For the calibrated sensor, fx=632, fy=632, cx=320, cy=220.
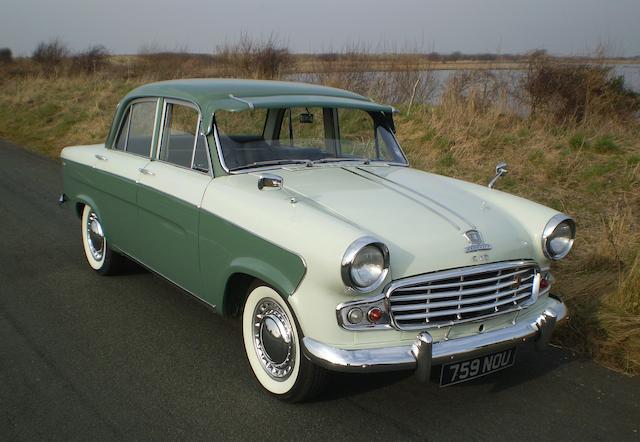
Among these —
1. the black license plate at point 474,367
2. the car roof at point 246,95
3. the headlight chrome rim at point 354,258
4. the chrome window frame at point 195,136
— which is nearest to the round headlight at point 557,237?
the black license plate at point 474,367

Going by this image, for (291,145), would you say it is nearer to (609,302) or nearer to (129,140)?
(129,140)

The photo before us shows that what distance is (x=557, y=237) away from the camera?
11.8ft

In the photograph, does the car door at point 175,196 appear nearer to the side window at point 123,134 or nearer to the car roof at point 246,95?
the car roof at point 246,95

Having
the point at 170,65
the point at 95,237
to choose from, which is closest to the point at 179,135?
the point at 95,237

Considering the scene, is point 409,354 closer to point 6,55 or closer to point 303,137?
point 303,137

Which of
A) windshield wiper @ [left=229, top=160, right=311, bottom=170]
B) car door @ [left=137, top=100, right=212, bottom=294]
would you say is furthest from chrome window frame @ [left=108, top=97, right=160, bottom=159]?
windshield wiper @ [left=229, top=160, right=311, bottom=170]

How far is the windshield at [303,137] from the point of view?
4074mm

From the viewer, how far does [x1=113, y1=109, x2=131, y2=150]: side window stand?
16.7 ft

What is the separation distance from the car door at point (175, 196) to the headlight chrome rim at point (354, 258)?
4.28 ft

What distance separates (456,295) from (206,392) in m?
1.45

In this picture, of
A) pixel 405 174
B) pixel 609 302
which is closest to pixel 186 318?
pixel 405 174

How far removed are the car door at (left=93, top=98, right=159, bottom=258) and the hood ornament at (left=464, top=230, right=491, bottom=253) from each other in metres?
2.45

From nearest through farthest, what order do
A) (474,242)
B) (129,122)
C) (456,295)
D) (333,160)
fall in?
(456,295)
(474,242)
(333,160)
(129,122)

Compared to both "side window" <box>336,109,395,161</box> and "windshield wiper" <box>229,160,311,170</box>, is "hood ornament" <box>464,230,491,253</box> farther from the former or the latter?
"side window" <box>336,109,395,161</box>
